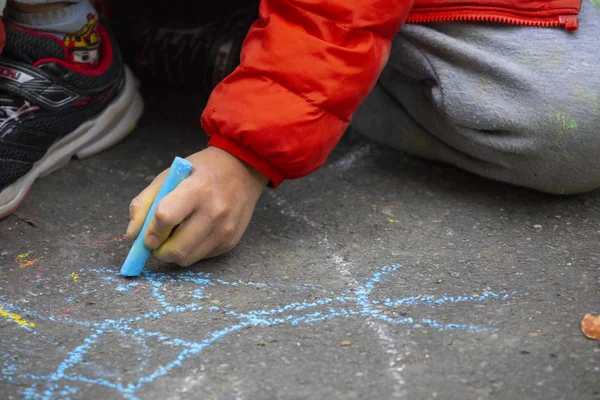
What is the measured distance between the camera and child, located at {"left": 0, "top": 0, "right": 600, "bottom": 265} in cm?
92

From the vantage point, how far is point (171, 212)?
0.86 meters

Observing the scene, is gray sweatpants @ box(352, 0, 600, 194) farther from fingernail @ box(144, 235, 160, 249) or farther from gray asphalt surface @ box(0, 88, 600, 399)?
fingernail @ box(144, 235, 160, 249)

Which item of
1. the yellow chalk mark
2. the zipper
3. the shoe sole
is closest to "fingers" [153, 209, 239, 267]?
the yellow chalk mark

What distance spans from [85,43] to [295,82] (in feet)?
1.55

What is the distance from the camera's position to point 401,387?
73 centimetres

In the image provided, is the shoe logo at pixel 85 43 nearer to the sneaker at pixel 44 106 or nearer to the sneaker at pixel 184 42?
the sneaker at pixel 44 106

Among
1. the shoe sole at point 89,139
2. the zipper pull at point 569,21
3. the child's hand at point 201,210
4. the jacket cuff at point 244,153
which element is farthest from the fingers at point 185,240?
the zipper pull at point 569,21

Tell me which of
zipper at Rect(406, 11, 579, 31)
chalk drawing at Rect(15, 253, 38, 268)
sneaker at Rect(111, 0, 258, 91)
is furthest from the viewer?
sneaker at Rect(111, 0, 258, 91)

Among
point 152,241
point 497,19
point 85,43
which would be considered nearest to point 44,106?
point 85,43

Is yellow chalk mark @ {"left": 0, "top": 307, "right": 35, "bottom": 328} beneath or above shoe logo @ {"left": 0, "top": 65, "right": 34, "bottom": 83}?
beneath

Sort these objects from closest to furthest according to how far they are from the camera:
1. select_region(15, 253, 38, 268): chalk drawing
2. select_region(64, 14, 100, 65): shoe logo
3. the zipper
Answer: select_region(15, 253, 38, 268): chalk drawing → the zipper → select_region(64, 14, 100, 65): shoe logo

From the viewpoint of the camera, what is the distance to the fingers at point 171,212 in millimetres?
861

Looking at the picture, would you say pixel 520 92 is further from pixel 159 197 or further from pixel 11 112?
pixel 11 112

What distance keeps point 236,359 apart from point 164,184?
0.83 feet
